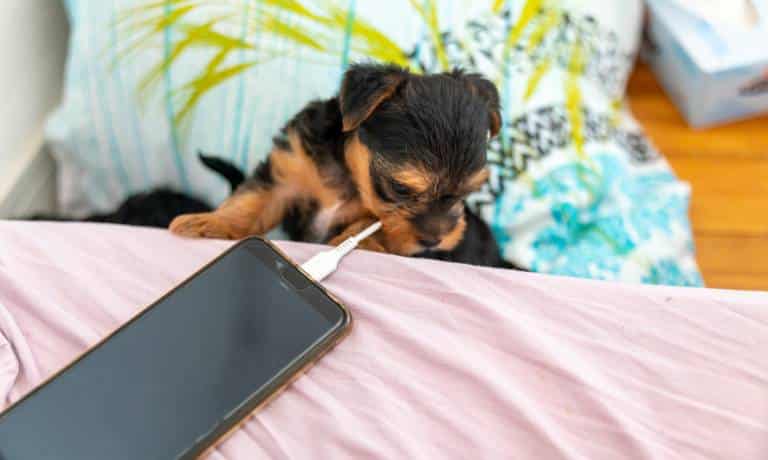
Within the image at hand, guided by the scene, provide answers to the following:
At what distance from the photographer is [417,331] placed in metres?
1.18

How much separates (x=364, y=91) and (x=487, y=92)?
0.85 feet

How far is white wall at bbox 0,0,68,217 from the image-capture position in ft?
5.55

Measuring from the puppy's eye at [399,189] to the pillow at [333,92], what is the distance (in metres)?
0.41

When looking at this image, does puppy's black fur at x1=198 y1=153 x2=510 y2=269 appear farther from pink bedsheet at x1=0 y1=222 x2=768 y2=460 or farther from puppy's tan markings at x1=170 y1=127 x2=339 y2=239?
pink bedsheet at x1=0 y1=222 x2=768 y2=460

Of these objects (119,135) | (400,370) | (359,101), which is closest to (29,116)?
(119,135)

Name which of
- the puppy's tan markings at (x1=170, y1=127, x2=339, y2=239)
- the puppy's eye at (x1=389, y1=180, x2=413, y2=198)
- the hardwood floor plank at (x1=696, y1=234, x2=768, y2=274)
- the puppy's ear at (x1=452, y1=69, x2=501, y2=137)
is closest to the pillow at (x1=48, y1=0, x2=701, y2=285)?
the hardwood floor plank at (x1=696, y1=234, x2=768, y2=274)

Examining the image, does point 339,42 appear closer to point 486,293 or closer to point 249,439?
point 486,293

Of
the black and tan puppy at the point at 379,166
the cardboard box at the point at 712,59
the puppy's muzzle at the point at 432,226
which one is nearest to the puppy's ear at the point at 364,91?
the black and tan puppy at the point at 379,166

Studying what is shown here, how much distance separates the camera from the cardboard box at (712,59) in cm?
197

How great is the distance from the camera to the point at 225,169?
1646 mm

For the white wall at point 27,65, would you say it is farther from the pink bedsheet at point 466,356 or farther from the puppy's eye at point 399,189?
the puppy's eye at point 399,189

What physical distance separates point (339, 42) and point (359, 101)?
0.41 meters

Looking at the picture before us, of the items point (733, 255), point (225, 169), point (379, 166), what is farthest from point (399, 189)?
point (733, 255)

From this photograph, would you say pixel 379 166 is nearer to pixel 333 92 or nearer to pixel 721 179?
pixel 333 92
